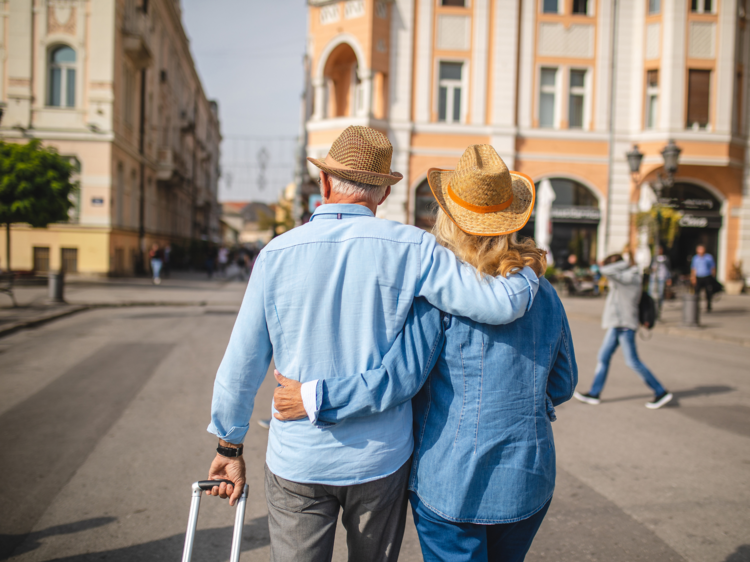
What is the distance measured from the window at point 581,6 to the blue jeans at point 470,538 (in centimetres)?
2373

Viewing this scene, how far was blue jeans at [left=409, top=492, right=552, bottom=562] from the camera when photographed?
5.47 ft

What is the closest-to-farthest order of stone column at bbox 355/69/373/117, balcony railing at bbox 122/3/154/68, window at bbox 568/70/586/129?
1. stone column at bbox 355/69/373/117
2. window at bbox 568/70/586/129
3. balcony railing at bbox 122/3/154/68

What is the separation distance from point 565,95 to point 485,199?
72.0 ft

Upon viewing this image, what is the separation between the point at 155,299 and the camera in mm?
15789

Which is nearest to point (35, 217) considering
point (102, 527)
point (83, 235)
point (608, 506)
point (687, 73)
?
point (83, 235)

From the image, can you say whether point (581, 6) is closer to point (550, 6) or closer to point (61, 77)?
point (550, 6)

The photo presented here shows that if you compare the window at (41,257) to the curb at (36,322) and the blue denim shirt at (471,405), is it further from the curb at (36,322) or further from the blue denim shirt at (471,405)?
the blue denim shirt at (471,405)

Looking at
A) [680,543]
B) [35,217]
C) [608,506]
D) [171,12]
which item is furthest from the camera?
[171,12]

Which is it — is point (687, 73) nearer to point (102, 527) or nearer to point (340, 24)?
point (340, 24)

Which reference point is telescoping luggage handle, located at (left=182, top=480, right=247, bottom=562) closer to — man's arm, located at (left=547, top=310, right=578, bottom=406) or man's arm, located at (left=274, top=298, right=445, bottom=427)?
man's arm, located at (left=274, top=298, right=445, bottom=427)

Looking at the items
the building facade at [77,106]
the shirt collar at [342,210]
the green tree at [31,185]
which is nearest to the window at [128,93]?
the building facade at [77,106]

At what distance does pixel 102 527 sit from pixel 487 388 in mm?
2597

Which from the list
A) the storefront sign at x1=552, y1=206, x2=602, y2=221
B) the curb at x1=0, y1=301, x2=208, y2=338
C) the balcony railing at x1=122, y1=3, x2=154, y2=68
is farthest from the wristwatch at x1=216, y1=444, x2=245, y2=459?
the balcony railing at x1=122, y1=3, x2=154, y2=68

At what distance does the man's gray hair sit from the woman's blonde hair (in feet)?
0.82
